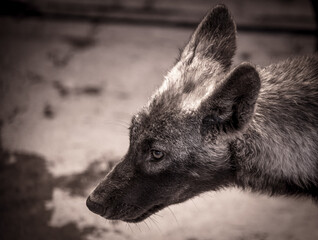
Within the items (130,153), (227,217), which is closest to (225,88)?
(130,153)

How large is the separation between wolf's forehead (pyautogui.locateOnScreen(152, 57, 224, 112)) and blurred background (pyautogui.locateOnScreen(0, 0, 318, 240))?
1035 millimetres

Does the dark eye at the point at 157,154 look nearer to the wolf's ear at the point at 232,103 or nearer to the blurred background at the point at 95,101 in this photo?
the wolf's ear at the point at 232,103

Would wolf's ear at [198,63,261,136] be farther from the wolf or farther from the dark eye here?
the dark eye

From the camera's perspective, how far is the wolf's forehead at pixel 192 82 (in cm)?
285

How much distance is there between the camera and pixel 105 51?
20.6ft

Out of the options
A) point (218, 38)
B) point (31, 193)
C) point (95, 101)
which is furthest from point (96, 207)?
point (95, 101)

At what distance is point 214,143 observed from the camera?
9.21 feet

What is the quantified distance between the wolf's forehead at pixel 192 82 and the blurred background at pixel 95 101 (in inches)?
40.7

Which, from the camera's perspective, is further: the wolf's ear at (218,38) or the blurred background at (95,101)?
the blurred background at (95,101)

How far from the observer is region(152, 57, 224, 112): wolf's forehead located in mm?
2848

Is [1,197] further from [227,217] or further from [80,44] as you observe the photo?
[80,44]

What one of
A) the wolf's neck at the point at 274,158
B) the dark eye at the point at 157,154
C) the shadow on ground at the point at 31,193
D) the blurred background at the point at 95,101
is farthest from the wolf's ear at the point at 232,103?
the shadow on ground at the point at 31,193

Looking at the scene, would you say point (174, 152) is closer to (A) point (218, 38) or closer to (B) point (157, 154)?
(B) point (157, 154)

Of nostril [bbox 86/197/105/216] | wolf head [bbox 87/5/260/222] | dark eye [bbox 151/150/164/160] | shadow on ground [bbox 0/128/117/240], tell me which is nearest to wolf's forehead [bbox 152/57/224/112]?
wolf head [bbox 87/5/260/222]
